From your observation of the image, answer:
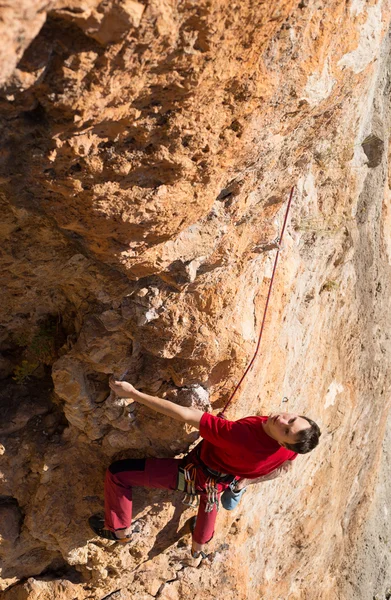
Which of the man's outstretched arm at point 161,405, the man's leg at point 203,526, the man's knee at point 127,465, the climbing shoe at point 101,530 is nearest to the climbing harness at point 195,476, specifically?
the man's leg at point 203,526

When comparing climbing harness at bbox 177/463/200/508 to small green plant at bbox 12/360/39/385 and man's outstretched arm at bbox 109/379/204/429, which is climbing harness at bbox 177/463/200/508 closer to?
man's outstretched arm at bbox 109/379/204/429

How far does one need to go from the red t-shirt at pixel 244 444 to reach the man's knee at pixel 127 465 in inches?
20.5

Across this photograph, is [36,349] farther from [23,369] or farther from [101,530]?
[101,530]

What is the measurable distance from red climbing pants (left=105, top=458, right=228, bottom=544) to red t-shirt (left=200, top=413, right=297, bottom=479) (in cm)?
31

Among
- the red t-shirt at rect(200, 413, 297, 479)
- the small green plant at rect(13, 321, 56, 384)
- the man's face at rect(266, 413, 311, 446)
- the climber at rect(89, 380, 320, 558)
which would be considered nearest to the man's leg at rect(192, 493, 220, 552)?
the climber at rect(89, 380, 320, 558)

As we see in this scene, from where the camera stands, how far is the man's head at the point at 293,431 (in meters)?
3.20

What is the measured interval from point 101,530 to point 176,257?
6.77ft

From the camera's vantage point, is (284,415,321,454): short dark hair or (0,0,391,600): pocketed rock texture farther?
(284,415,321,454): short dark hair

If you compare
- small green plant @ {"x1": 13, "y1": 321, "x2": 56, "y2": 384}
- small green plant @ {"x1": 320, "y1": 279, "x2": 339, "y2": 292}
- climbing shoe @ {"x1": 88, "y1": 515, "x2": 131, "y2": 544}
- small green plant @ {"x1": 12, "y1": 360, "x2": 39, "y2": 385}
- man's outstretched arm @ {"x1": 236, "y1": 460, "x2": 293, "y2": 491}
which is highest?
small green plant @ {"x1": 320, "y1": 279, "x2": 339, "y2": 292}

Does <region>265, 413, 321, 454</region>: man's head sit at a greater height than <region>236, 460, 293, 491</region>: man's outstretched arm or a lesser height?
greater

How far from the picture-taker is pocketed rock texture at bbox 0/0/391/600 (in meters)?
2.12

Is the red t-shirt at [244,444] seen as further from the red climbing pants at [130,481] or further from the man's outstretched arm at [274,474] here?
the red climbing pants at [130,481]

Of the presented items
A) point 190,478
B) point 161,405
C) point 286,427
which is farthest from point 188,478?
point 286,427

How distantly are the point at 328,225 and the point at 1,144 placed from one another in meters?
2.84
